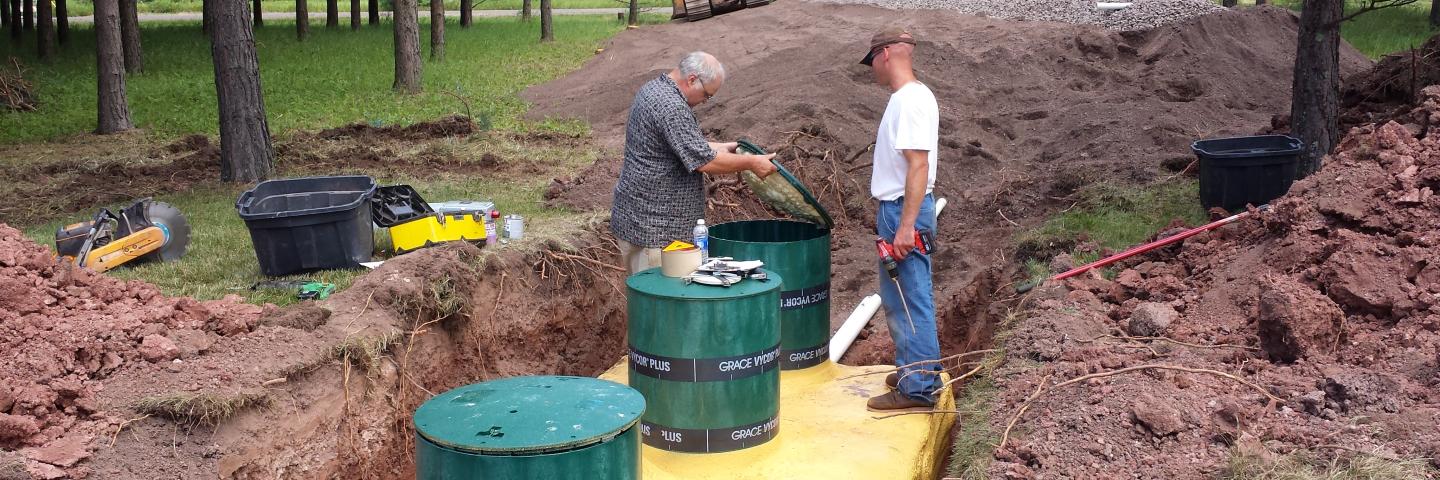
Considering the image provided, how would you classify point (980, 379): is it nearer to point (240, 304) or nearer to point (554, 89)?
point (240, 304)

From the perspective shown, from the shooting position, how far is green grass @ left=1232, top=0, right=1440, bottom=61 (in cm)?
1819

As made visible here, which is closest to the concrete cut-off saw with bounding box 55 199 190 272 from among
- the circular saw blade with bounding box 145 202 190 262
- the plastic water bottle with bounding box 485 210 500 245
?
the circular saw blade with bounding box 145 202 190 262

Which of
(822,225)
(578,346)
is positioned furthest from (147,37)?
(822,225)

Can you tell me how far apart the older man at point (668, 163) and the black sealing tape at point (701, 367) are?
3.35 feet

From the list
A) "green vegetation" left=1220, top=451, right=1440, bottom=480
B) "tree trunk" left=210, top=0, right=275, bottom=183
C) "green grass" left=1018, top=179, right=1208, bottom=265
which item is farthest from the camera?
"tree trunk" left=210, top=0, right=275, bottom=183

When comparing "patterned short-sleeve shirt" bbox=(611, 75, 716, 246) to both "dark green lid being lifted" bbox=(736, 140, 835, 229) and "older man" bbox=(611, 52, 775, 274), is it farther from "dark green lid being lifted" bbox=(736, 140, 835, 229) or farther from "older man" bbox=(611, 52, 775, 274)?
"dark green lid being lifted" bbox=(736, 140, 835, 229)

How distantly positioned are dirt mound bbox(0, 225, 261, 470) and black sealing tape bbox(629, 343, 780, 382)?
211cm

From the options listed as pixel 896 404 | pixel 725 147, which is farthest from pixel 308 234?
pixel 896 404

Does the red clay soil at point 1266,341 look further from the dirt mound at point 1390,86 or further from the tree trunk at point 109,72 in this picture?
the tree trunk at point 109,72

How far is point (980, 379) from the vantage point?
5719 mm

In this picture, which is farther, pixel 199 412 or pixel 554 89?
pixel 554 89

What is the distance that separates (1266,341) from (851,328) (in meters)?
3.12

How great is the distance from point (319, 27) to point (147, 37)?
486cm

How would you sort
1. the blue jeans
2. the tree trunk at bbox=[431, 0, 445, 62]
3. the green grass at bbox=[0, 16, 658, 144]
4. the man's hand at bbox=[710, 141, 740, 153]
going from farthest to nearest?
the tree trunk at bbox=[431, 0, 445, 62] < the green grass at bbox=[0, 16, 658, 144] < the man's hand at bbox=[710, 141, 740, 153] < the blue jeans
